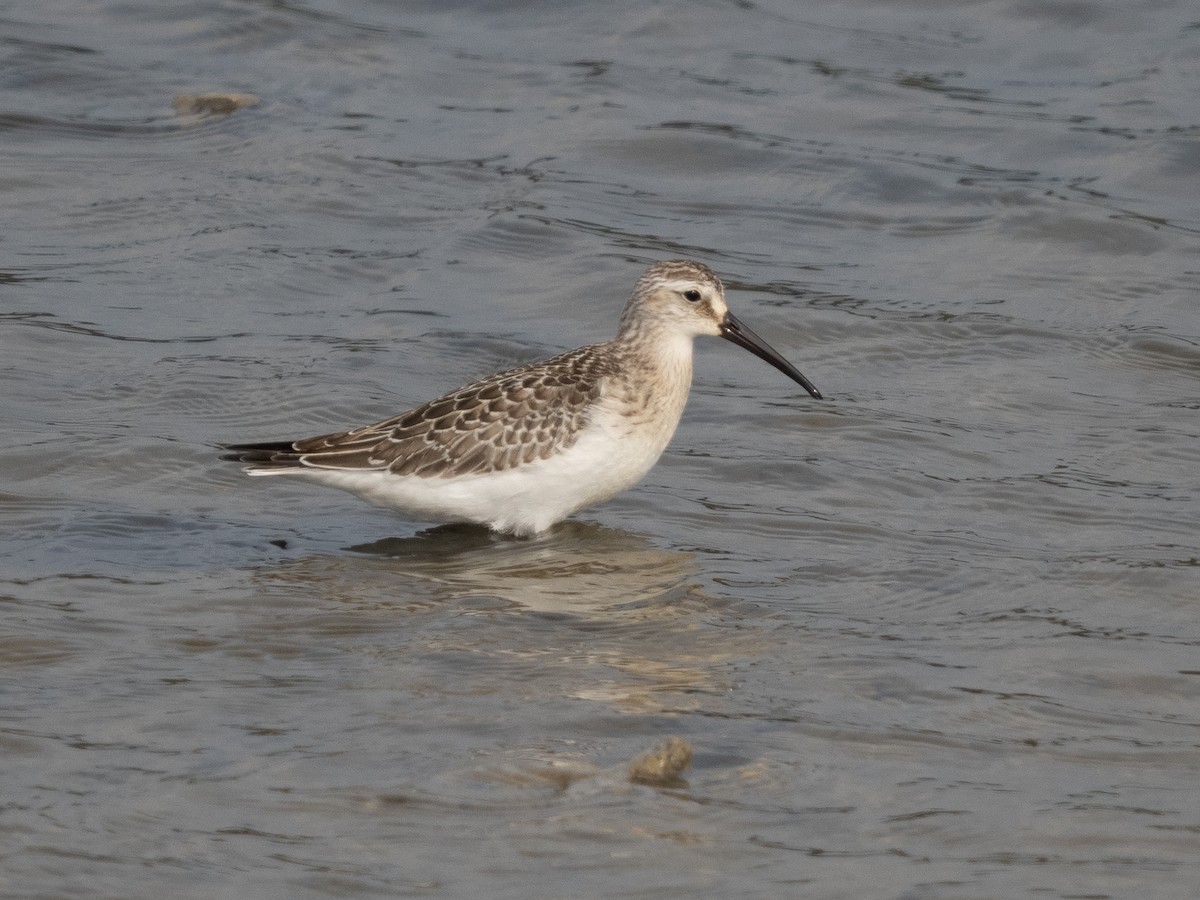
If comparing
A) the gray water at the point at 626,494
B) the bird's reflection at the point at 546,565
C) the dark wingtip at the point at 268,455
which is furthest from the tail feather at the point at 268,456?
the bird's reflection at the point at 546,565

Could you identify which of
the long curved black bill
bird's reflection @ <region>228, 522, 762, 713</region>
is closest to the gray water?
bird's reflection @ <region>228, 522, 762, 713</region>

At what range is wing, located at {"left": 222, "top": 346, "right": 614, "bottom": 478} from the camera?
30.2 ft

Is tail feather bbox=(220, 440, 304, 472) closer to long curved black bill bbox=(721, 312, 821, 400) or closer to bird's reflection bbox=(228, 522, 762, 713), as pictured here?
bird's reflection bbox=(228, 522, 762, 713)

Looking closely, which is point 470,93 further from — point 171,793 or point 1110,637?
point 171,793

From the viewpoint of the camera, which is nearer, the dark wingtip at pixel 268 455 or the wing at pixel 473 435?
the dark wingtip at pixel 268 455

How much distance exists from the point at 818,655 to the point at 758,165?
8424mm

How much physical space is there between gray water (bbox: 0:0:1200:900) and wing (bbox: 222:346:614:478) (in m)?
0.48

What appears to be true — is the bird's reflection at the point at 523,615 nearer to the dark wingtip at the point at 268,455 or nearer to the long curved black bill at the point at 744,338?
the dark wingtip at the point at 268,455

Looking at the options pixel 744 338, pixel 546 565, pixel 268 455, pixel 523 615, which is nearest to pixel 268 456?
pixel 268 455

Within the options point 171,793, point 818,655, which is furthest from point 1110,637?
point 171,793

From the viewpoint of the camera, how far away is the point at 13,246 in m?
13.3

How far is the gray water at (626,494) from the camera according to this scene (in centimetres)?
625

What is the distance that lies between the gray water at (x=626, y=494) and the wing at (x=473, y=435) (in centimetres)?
48

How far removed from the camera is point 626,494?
33.8 feet
